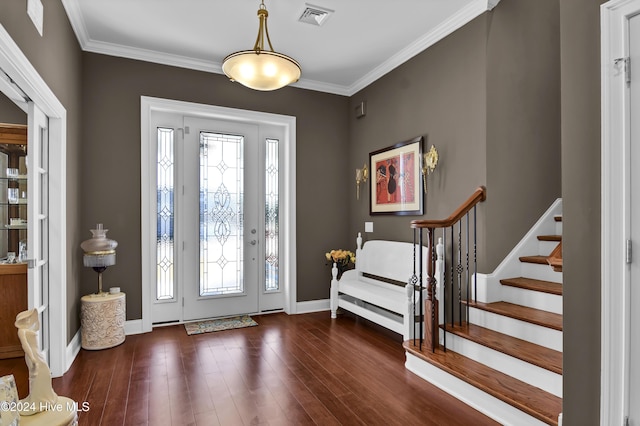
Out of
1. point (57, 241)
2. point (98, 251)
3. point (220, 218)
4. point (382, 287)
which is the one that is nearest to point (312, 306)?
point (382, 287)

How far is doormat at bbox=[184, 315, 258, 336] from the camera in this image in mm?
4137

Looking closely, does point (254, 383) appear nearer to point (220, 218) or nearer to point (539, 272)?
point (220, 218)

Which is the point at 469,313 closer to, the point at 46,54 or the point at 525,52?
the point at 525,52

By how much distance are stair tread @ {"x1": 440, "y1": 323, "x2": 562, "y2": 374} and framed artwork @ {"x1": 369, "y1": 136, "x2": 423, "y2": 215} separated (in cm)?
131

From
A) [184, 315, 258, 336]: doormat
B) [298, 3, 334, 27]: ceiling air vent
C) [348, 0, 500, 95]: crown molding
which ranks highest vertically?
[298, 3, 334, 27]: ceiling air vent

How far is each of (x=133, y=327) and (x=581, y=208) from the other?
412cm

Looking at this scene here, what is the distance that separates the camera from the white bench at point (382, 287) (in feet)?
11.3

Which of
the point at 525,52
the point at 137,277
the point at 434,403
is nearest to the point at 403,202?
the point at 525,52

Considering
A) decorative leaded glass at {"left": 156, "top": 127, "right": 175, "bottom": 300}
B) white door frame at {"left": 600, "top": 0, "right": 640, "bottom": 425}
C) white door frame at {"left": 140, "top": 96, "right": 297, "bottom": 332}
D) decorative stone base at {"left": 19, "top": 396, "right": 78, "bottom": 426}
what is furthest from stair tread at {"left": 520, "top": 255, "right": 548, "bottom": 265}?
decorative leaded glass at {"left": 156, "top": 127, "right": 175, "bottom": 300}

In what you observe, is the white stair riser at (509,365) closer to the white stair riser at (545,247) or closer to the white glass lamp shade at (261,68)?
the white stair riser at (545,247)

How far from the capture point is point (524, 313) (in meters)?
2.78

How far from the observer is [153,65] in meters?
4.12

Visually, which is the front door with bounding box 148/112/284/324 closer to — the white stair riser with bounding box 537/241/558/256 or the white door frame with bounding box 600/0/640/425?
the white stair riser with bounding box 537/241/558/256

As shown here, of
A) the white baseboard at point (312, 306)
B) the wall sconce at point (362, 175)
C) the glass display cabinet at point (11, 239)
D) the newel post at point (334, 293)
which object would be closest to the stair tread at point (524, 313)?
the newel post at point (334, 293)
